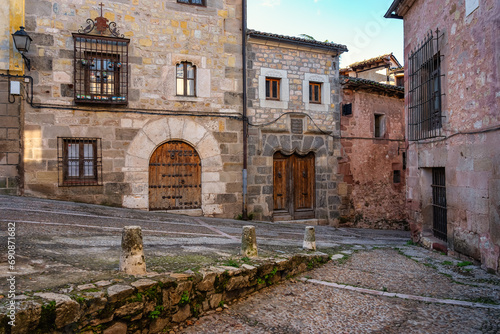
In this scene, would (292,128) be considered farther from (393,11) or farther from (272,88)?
(393,11)

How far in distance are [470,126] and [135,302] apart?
560cm

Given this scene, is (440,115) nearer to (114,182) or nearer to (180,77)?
(180,77)

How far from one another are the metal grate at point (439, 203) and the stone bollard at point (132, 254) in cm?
597

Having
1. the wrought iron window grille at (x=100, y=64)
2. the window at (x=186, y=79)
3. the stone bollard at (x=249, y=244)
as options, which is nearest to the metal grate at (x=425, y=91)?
the stone bollard at (x=249, y=244)

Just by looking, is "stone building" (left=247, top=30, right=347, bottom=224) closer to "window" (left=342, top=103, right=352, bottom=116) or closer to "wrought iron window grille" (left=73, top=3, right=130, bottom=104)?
"window" (left=342, top=103, right=352, bottom=116)

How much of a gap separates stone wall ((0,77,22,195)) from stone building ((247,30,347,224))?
216 inches

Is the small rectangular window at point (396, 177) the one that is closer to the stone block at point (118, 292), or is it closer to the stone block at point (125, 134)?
the stone block at point (125, 134)

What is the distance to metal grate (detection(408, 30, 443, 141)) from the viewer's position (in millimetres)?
6988

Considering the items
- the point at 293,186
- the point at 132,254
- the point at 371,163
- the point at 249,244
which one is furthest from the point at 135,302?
the point at 371,163

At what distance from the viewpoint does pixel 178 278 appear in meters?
3.20

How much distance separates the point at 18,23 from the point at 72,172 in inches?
135

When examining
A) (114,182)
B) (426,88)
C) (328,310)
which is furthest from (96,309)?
(426,88)

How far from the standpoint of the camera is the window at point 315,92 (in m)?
10.9

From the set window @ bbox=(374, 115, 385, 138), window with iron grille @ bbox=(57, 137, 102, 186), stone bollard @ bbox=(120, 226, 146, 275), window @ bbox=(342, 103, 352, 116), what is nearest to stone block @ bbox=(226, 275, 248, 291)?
stone bollard @ bbox=(120, 226, 146, 275)
